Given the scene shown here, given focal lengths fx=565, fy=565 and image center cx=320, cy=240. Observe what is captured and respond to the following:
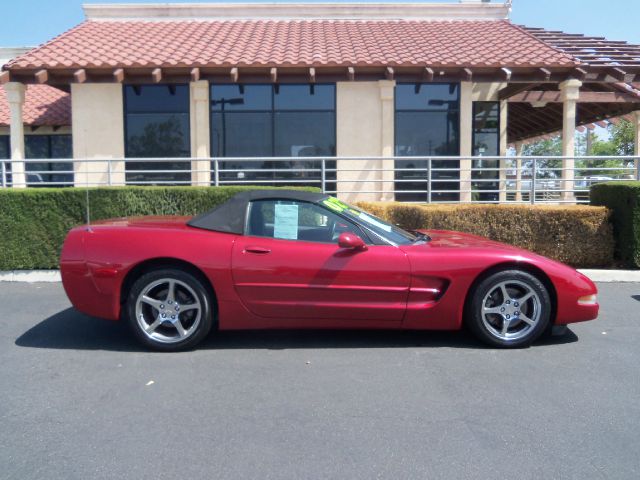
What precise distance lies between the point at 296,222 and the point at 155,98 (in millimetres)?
9353

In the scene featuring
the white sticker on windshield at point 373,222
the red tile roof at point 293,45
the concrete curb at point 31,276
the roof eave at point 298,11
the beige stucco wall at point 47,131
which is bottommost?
the concrete curb at point 31,276

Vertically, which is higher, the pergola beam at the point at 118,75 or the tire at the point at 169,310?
the pergola beam at the point at 118,75

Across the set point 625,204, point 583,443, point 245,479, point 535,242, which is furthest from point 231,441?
point 625,204

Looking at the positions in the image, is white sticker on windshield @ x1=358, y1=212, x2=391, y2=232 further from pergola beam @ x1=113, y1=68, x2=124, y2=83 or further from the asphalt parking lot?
pergola beam @ x1=113, y1=68, x2=124, y2=83

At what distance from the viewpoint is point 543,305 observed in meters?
4.83

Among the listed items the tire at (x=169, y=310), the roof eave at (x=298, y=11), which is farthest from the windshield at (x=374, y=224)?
the roof eave at (x=298, y=11)

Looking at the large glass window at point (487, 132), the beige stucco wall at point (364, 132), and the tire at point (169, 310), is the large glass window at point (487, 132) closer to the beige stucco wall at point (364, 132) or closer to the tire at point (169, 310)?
the beige stucco wall at point (364, 132)

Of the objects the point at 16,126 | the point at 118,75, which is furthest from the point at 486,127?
the point at 16,126

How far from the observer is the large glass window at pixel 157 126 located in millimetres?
13016

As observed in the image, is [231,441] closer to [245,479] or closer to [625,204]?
[245,479]

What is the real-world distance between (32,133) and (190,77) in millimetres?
7446

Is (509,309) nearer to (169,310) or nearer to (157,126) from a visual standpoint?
(169,310)

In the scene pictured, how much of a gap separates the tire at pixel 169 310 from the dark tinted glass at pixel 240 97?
8854mm

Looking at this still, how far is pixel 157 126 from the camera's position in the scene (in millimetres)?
13133
